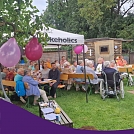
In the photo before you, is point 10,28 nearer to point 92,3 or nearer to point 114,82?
point 114,82

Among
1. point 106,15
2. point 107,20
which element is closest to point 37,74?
point 107,20

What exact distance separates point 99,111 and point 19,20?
124 inches

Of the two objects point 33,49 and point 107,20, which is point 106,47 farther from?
point 33,49

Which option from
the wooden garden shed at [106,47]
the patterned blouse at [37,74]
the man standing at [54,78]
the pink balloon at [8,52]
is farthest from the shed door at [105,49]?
the pink balloon at [8,52]

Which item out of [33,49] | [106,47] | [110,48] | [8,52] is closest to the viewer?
[8,52]

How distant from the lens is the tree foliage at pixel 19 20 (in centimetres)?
219

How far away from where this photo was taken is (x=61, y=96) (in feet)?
21.5

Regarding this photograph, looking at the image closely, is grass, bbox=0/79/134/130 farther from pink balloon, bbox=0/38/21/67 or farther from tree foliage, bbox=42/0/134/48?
tree foliage, bbox=42/0/134/48

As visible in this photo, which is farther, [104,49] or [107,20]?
[107,20]

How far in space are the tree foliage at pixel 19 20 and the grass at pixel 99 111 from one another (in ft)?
4.46

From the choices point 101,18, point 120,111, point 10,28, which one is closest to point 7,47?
point 10,28

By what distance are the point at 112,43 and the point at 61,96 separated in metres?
11.9

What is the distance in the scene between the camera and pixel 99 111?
4.91 meters

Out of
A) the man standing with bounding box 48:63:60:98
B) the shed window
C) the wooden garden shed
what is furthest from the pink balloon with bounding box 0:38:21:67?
the shed window
